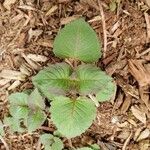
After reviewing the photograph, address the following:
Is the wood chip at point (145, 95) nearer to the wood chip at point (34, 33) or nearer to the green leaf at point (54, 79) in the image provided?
the green leaf at point (54, 79)

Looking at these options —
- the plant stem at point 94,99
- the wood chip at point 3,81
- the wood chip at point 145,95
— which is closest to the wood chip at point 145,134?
the wood chip at point 145,95

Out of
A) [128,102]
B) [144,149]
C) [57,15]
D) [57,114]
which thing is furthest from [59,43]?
[144,149]

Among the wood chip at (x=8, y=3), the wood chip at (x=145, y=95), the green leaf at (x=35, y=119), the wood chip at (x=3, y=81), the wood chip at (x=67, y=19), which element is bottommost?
the green leaf at (x=35, y=119)

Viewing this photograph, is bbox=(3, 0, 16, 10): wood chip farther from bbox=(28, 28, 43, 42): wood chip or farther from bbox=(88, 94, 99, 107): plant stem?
bbox=(88, 94, 99, 107): plant stem

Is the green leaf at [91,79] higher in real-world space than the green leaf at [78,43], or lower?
lower

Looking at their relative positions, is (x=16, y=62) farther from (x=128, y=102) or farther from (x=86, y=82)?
(x=128, y=102)
